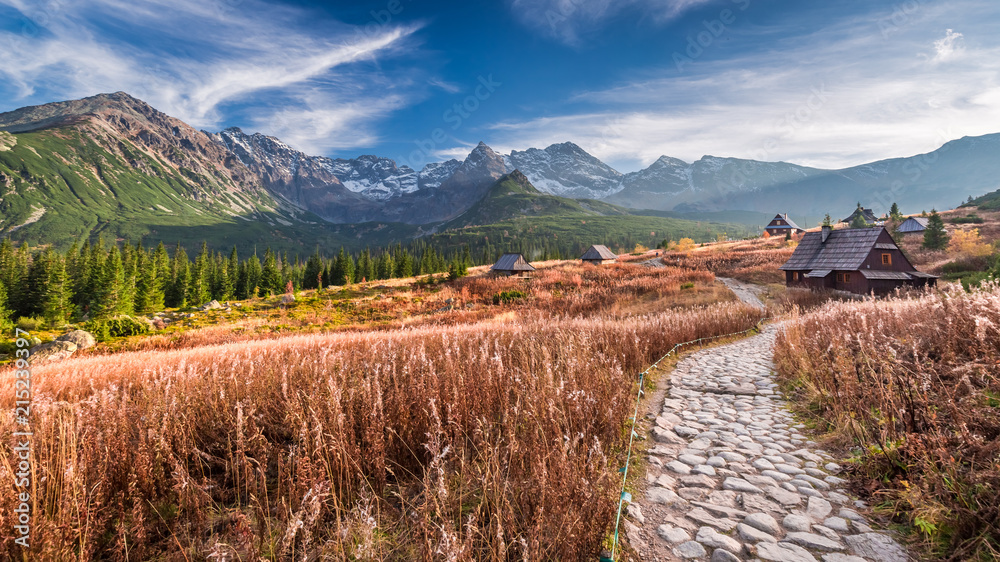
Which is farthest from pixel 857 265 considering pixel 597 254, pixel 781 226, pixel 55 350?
pixel 781 226

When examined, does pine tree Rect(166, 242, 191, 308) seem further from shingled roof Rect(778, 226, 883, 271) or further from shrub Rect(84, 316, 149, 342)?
shingled roof Rect(778, 226, 883, 271)

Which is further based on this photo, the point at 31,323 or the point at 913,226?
the point at 913,226

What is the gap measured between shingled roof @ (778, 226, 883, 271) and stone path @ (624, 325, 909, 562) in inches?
1287

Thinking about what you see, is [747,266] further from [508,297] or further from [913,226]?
[913,226]

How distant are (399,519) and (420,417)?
128 centimetres

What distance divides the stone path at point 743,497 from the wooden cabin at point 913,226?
81.0 meters

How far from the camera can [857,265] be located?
28906 millimetres

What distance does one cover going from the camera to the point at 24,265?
55.7m

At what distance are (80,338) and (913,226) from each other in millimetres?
97270

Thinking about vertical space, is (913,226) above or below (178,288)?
above

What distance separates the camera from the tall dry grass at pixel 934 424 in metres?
2.74

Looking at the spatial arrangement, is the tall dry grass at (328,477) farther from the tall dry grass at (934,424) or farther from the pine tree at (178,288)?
the pine tree at (178,288)

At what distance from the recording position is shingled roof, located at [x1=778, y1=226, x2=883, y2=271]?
1165 inches

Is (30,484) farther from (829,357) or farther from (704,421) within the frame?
(829,357)
